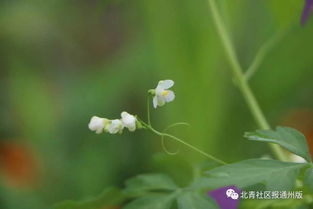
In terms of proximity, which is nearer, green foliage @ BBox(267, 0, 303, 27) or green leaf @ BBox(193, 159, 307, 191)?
green leaf @ BBox(193, 159, 307, 191)

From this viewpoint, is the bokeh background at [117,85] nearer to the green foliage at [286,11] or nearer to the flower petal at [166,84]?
the green foliage at [286,11]

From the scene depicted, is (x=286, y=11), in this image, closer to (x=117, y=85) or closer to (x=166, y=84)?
(x=166, y=84)

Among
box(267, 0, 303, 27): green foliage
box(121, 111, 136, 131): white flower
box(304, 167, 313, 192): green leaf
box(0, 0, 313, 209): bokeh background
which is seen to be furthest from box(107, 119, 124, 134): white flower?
box(0, 0, 313, 209): bokeh background

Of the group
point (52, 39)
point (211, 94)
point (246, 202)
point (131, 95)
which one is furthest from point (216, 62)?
point (246, 202)

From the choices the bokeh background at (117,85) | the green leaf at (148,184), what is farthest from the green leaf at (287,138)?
the bokeh background at (117,85)

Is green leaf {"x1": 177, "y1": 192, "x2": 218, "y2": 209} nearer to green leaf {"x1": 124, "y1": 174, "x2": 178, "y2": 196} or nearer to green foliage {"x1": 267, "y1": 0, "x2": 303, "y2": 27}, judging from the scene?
green leaf {"x1": 124, "y1": 174, "x2": 178, "y2": 196}

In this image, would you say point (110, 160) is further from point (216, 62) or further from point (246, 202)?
point (246, 202)
